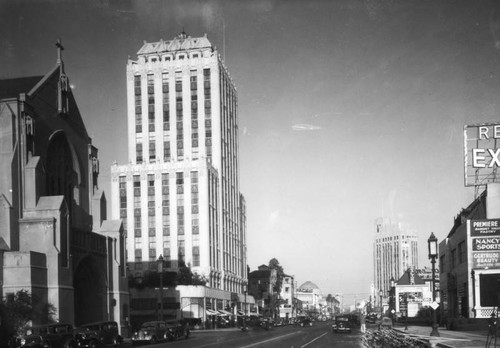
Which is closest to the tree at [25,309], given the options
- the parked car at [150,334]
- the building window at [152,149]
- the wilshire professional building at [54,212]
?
the wilshire professional building at [54,212]

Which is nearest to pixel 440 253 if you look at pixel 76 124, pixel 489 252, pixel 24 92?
pixel 489 252

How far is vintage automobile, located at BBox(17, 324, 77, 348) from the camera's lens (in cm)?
2928

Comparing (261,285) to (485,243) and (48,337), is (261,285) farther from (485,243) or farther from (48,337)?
(48,337)

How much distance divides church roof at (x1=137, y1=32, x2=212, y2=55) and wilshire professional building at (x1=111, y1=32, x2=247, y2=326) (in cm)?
17

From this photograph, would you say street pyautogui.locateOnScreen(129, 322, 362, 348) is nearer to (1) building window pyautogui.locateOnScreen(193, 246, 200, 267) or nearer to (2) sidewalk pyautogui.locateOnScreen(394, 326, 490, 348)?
(2) sidewalk pyautogui.locateOnScreen(394, 326, 490, 348)

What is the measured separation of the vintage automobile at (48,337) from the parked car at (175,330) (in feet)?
41.7

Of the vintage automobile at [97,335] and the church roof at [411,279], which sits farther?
the church roof at [411,279]

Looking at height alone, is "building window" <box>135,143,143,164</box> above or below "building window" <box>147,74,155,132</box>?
below

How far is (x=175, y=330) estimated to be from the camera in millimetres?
46000

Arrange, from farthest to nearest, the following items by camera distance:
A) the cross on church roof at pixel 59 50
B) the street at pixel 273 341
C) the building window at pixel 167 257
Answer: the building window at pixel 167 257, the cross on church roof at pixel 59 50, the street at pixel 273 341

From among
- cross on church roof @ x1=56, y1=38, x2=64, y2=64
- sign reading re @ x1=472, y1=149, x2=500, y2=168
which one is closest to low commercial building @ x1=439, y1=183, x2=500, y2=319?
sign reading re @ x1=472, y1=149, x2=500, y2=168

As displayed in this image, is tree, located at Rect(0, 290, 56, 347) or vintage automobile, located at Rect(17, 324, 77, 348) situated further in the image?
tree, located at Rect(0, 290, 56, 347)

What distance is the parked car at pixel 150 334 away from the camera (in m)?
41.0

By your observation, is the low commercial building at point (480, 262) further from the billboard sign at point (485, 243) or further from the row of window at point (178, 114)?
the row of window at point (178, 114)
